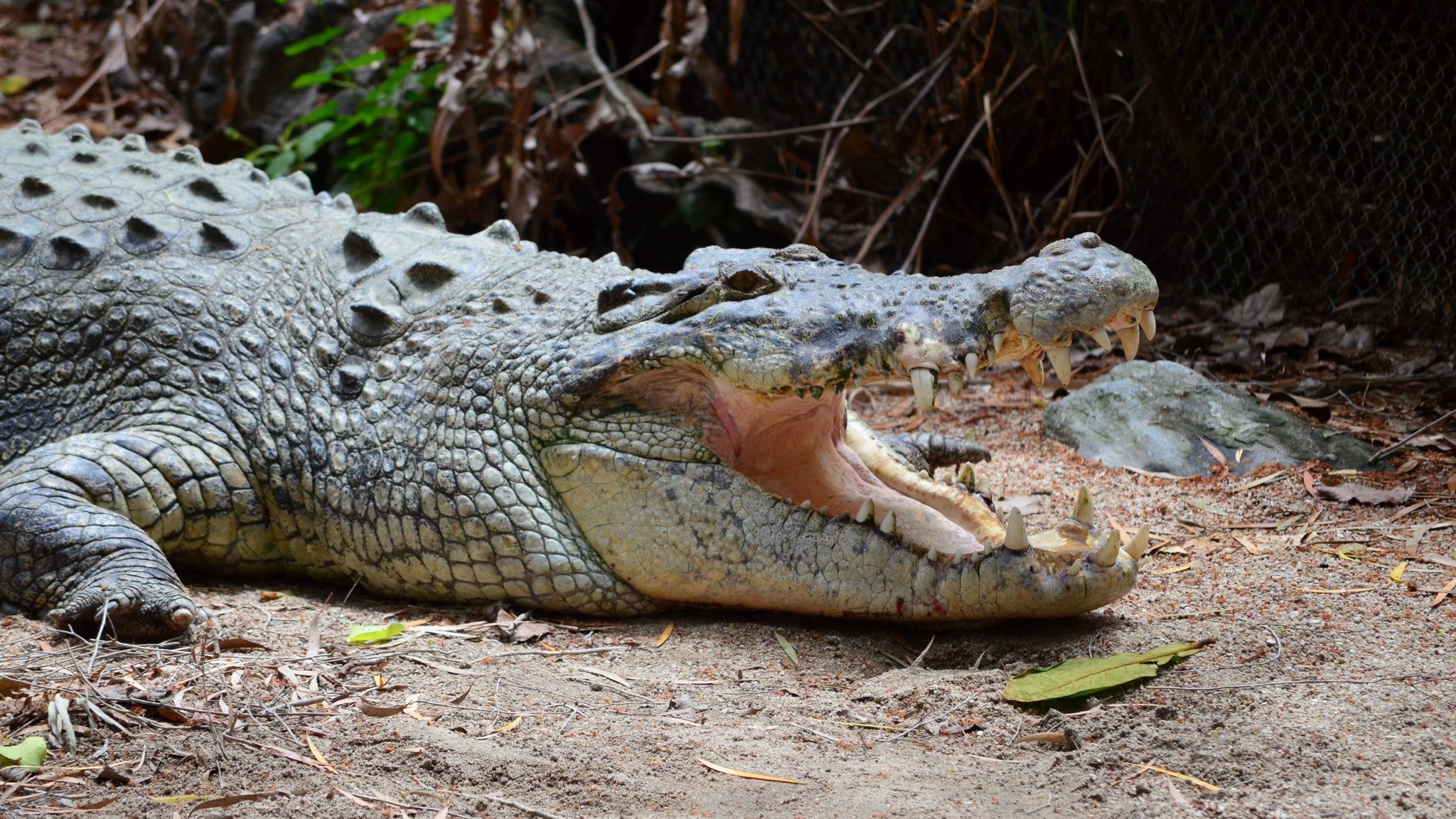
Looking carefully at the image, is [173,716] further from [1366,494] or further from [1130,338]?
[1366,494]

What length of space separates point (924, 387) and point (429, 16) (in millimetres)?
5406

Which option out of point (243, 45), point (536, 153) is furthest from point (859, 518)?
point (243, 45)

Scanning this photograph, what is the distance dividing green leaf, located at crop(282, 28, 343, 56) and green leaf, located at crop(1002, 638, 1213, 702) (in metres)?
6.43

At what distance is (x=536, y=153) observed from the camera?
277 inches

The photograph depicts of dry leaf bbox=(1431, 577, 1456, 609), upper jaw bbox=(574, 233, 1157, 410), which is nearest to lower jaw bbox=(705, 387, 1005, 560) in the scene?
upper jaw bbox=(574, 233, 1157, 410)

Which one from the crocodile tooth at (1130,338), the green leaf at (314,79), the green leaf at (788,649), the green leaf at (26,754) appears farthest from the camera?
the green leaf at (314,79)

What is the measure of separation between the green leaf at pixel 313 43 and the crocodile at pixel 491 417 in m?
Result: 3.77

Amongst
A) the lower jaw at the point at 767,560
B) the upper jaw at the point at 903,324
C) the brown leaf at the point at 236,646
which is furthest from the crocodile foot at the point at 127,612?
the upper jaw at the point at 903,324

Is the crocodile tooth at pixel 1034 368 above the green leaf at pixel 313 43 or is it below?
below

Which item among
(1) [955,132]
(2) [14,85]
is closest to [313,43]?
(2) [14,85]

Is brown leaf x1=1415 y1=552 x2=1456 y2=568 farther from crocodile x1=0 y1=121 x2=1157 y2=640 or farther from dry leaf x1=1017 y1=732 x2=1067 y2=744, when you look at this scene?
dry leaf x1=1017 y1=732 x2=1067 y2=744

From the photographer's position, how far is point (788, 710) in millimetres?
2670

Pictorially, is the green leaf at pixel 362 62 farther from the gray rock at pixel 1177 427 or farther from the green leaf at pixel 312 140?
the gray rock at pixel 1177 427

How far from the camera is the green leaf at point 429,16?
23.6 feet
